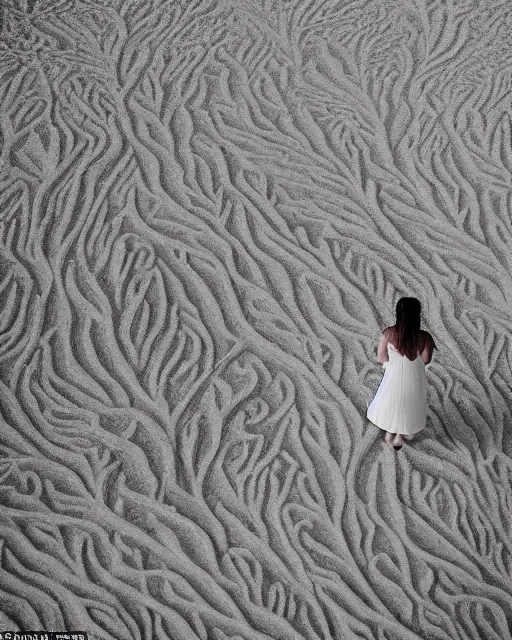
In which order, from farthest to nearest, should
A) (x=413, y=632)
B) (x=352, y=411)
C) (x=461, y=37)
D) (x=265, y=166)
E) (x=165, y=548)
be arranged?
(x=461, y=37) → (x=265, y=166) → (x=352, y=411) → (x=165, y=548) → (x=413, y=632)

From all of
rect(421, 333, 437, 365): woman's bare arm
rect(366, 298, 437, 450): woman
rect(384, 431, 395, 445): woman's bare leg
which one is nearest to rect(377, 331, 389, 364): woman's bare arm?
rect(366, 298, 437, 450): woman

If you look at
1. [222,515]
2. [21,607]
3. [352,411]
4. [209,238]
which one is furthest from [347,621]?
[209,238]

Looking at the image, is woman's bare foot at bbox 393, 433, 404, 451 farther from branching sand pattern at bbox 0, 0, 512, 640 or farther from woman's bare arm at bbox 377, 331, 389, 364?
woman's bare arm at bbox 377, 331, 389, 364

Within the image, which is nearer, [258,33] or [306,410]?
[306,410]

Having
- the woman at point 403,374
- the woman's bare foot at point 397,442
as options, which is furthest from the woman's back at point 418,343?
the woman's bare foot at point 397,442

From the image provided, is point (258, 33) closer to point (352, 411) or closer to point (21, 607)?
point (352, 411)

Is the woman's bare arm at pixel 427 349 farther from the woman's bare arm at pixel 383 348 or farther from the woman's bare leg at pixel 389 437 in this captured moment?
the woman's bare leg at pixel 389 437

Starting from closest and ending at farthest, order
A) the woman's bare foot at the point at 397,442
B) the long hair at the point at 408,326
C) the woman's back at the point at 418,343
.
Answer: the long hair at the point at 408,326 → the woman's back at the point at 418,343 → the woman's bare foot at the point at 397,442
